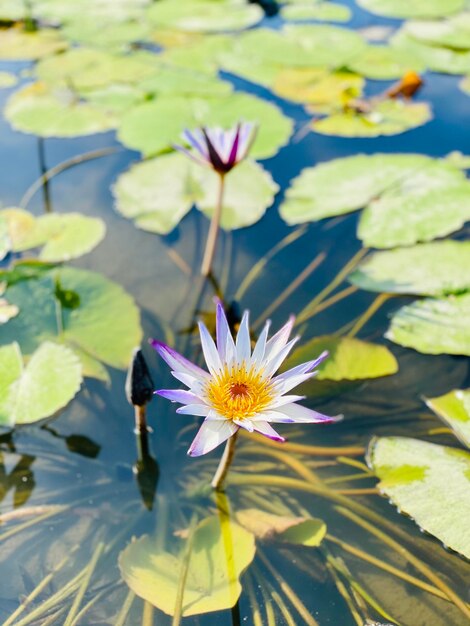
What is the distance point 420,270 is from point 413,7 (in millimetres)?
4400

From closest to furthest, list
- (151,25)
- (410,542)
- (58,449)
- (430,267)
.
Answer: (410,542)
(58,449)
(430,267)
(151,25)

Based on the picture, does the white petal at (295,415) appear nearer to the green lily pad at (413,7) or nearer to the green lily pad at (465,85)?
the green lily pad at (465,85)

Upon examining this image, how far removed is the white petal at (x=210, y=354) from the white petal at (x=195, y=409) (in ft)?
0.61

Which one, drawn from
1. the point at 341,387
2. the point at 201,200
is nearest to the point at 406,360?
the point at 341,387

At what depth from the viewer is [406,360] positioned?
289 cm

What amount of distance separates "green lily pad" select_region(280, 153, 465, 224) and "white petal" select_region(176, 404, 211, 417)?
2020mm

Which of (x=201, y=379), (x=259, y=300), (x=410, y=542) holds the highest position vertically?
(x=201, y=379)

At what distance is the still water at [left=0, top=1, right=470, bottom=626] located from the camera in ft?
6.88

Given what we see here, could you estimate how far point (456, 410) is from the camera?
8.34 feet

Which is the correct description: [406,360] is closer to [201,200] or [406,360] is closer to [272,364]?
[272,364]

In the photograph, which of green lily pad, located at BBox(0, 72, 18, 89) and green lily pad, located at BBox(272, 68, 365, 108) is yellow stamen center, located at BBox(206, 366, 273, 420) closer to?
green lily pad, located at BBox(272, 68, 365, 108)

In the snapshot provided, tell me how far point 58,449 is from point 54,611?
2.25 feet

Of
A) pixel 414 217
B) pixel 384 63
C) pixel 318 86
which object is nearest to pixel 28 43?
pixel 318 86

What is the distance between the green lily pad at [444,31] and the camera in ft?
18.3
